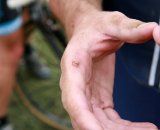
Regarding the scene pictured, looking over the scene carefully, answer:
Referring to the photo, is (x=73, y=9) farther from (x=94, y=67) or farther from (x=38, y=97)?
(x=38, y=97)

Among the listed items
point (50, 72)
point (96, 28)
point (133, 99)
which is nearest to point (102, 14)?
point (96, 28)

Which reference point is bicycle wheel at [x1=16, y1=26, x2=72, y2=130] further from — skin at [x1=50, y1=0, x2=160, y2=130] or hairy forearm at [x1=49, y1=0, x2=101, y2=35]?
skin at [x1=50, y1=0, x2=160, y2=130]

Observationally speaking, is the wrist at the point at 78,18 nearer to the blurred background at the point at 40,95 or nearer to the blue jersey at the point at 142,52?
the blue jersey at the point at 142,52

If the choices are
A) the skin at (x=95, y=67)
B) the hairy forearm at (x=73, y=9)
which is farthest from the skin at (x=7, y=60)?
the skin at (x=95, y=67)

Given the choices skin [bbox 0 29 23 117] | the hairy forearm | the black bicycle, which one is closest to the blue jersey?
the hairy forearm

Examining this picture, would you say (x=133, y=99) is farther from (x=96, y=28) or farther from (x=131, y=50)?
(x=96, y=28)

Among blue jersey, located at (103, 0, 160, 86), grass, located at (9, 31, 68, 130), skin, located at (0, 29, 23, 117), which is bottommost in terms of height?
grass, located at (9, 31, 68, 130)

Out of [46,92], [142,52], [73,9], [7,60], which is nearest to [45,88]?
[46,92]
